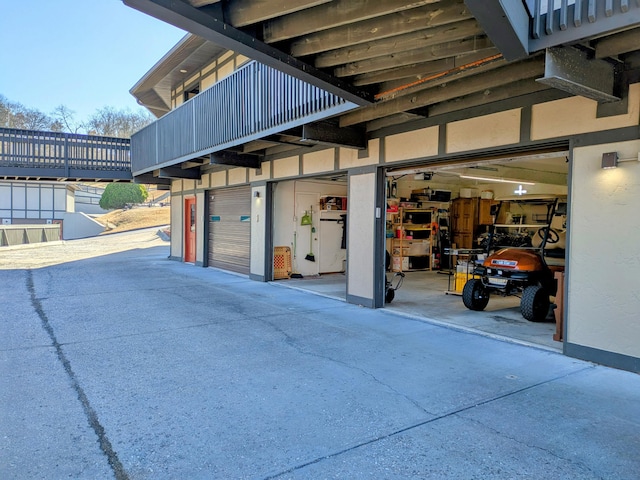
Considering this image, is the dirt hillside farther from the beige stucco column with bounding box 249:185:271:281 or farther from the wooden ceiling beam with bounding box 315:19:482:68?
the wooden ceiling beam with bounding box 315:19:482:68

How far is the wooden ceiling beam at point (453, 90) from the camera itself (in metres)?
4.45

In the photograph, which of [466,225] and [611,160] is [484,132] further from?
[466,225]

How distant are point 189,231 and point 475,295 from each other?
10.3 meters

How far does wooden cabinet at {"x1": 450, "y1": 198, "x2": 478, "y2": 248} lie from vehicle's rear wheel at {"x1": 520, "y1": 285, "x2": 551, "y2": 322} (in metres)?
7.80

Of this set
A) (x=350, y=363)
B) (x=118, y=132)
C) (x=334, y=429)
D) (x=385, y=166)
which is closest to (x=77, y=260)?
(x=385, y=166)

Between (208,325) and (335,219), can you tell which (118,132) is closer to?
(335,219)

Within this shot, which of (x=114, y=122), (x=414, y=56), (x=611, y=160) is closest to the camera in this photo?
(x=414, y=56)

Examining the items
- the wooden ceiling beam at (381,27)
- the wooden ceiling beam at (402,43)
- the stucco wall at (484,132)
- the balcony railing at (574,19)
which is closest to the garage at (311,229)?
the stucco wall at (484,132)

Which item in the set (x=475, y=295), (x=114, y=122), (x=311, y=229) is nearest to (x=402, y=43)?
(x=475, y=295)

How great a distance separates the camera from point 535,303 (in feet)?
21.0

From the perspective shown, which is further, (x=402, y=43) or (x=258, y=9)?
(x=402, y=43)

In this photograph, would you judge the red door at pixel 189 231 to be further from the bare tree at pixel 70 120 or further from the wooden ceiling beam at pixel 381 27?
the bare tree at pixel 70 120

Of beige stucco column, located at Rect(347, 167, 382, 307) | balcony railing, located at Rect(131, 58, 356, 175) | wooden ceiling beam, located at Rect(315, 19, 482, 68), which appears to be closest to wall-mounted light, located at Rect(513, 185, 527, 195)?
beige stucco column, located at Rect(347, 167, 382, 307)

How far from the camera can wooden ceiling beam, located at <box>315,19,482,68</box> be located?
3604 millimetres
